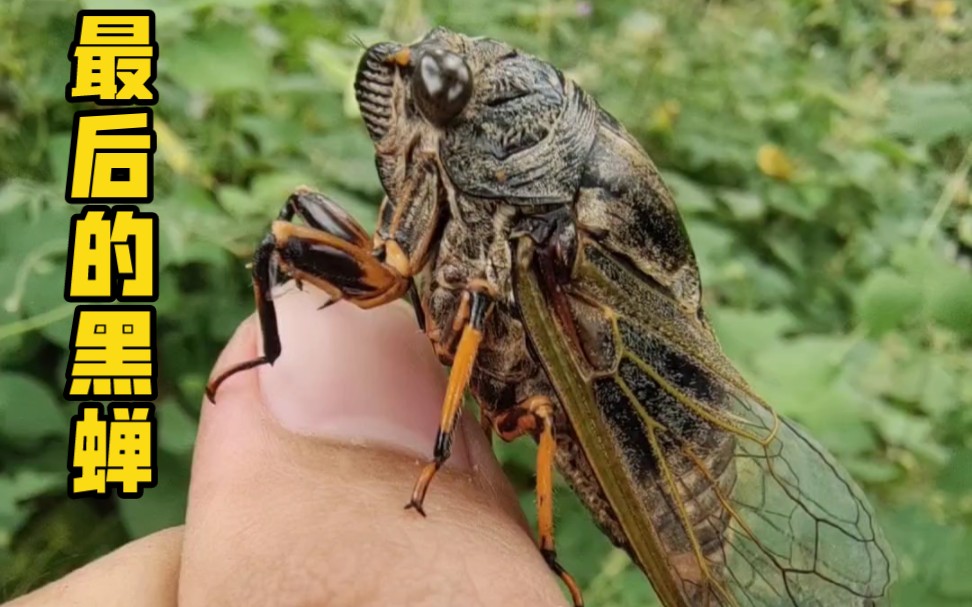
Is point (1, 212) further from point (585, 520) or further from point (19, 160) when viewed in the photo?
point (585, 520)

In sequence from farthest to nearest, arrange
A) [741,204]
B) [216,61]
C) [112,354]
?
[741,204], [216,61], [112,354]

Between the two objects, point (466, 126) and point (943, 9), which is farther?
point (943, 9)

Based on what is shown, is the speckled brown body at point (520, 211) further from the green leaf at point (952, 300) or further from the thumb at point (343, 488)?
the green leaf at point (952, 300)

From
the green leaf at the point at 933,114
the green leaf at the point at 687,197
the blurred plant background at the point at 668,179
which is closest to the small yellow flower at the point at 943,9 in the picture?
the blurred plant background at the point at 668,179

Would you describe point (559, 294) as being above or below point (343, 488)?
above

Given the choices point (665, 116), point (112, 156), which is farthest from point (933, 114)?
point (665, 116)

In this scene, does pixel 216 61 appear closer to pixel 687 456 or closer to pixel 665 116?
pixel 687 456
